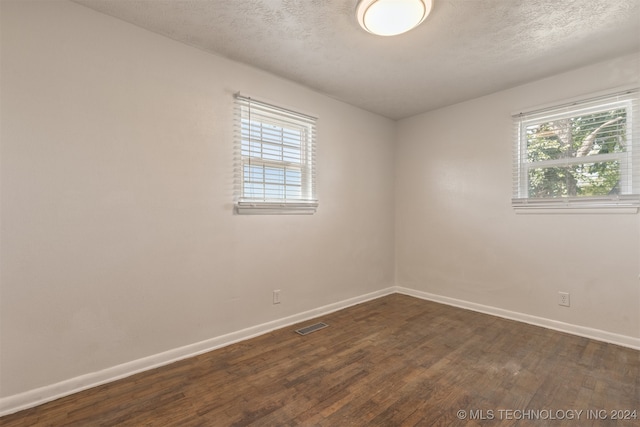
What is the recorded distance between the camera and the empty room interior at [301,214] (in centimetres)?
179

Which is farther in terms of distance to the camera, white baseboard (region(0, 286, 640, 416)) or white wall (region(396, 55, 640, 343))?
white wall (region(396, 55, 640, 343))

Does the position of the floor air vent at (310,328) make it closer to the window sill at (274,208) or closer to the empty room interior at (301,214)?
the empty room interior at (301,214)

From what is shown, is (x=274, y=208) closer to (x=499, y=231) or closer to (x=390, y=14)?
(x=390, y=14)

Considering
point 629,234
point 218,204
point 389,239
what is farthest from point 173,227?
point 629,234

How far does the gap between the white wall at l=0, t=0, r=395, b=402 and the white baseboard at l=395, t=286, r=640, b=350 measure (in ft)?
6.61

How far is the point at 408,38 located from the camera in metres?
2.30

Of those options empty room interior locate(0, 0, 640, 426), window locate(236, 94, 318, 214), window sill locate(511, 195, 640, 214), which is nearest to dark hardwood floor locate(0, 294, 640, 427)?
empty room interior locate(0, 0, 640, 426)

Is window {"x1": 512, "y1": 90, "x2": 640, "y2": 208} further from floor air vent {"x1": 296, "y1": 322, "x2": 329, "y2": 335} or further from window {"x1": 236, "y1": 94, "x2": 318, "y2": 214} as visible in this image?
floor air vent {"x1": 296, "y1": 322, "x2": 329, "y2": 335}

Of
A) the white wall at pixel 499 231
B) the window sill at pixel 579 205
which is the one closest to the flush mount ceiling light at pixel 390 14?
the white wall at pixel 499 231

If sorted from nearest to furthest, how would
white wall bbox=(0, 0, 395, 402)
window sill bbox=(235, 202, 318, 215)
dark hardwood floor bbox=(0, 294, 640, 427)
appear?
dark hardwood floor bbox=(0, 294, 640, 427)
white wall bbox=(0, 0, 395, 402)
window sill bbox=(235, 202, 318, 215)

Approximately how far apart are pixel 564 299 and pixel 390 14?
3.02 m

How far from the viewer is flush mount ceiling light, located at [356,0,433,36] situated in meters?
1.78

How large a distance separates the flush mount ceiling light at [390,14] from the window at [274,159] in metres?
1.25

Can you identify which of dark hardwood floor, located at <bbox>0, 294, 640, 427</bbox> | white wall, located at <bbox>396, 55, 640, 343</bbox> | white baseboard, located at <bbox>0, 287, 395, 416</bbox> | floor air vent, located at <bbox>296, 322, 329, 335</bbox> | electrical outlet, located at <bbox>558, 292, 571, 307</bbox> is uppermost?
white wall, located at <bbox>396, 55, 640, 343</bbox>
